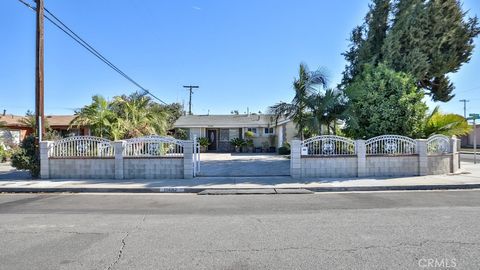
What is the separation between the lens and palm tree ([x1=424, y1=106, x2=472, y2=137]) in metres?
16.7

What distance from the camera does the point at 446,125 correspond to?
16.8m

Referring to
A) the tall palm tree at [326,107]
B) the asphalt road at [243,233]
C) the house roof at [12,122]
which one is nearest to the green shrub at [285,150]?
the tall palm tree at [326,107]

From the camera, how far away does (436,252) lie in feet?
16.3

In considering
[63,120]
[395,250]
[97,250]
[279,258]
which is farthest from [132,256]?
[63,120]

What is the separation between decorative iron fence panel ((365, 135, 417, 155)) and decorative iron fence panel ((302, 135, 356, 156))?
2.56 feet

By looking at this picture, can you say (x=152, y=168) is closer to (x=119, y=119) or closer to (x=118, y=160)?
(x=118, y=160)

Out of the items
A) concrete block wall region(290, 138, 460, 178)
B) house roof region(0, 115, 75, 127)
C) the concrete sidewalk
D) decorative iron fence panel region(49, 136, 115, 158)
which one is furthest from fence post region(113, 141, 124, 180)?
house roof region(0, 115, 75, 127)

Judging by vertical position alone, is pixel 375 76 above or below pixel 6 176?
above

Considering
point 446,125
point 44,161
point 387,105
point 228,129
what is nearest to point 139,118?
point 44,161

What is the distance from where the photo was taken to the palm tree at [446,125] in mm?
16734

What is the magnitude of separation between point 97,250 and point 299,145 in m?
9.56

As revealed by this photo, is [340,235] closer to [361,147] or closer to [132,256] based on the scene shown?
[132,256]

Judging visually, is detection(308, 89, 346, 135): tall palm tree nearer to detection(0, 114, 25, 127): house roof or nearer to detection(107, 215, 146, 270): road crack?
detection(107, 215, 146, 270): road crack

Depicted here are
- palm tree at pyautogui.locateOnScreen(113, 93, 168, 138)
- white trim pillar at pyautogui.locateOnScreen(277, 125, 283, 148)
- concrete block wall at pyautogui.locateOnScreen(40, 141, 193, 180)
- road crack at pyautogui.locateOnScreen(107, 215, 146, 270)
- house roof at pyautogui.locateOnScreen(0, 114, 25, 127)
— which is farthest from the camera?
white trim pillar at pyautogui.locateOnScreen(277, 125, 283, 148)
